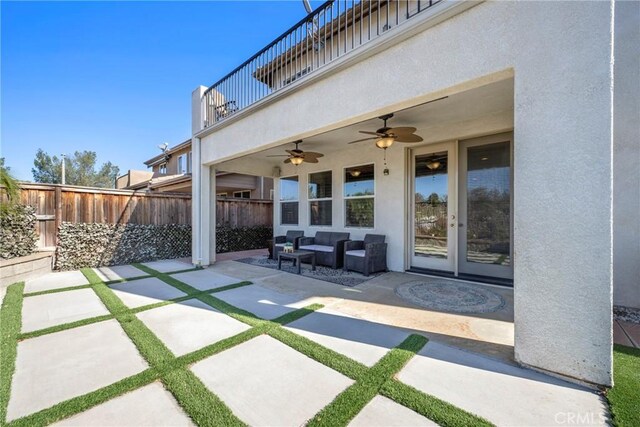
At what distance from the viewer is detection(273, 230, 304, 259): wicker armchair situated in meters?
7.63

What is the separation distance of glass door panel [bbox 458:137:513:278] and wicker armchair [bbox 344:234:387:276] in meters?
1.67

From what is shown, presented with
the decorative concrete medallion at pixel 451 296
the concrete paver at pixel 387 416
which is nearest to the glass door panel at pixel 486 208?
the decorative concrete medallion at pixel 451 296

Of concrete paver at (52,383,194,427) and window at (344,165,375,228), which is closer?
concrete paver at (52,383,194,427)

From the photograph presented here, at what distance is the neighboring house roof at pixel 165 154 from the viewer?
14976mm

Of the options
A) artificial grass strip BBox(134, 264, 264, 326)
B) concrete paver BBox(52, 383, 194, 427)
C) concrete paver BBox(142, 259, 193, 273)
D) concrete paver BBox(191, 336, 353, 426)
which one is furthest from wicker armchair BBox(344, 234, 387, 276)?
concrete paver BBox(52, 383, 194, 427)

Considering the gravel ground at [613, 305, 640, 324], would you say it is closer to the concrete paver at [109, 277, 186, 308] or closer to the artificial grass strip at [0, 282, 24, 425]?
the artificial grass strip at [0, 282, 24, 425]

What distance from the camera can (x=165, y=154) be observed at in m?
16.8

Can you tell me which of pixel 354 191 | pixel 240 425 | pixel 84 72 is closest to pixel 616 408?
pixel 240 425

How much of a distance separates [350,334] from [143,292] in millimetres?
3855

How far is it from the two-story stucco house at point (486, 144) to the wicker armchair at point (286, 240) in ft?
3.72

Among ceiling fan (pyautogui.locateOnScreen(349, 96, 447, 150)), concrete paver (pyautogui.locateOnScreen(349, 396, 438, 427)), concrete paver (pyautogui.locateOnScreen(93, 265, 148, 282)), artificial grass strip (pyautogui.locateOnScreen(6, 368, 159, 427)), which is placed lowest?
concrete paver (pyautogui.locateOnScreen(93, 265, 148, 282))

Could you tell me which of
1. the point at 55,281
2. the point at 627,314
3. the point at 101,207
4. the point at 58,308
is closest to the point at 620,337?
the point at 627,314

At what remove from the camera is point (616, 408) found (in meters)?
1.77

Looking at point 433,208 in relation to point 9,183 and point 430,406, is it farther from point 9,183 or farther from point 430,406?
point 9,183
